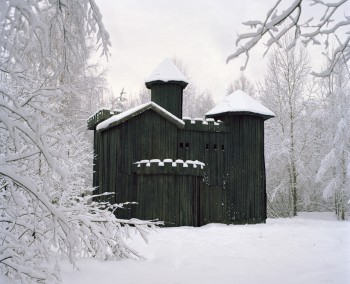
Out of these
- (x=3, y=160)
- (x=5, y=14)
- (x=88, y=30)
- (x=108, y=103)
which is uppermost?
(x=108, y=103)

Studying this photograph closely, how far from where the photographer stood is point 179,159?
57.7ft

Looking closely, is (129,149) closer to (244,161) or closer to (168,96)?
(168,96)

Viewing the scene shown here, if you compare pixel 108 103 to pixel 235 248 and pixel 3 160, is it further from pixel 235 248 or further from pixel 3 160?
pixel 3 160

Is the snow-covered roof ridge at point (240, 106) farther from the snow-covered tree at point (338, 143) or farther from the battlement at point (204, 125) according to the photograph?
the snow-covered tree at point (338, 143)

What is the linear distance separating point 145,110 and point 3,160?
13076 millimetres

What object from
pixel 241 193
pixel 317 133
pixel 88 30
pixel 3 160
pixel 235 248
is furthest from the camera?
pixel 317 133

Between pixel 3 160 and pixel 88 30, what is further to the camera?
pixel 88 30

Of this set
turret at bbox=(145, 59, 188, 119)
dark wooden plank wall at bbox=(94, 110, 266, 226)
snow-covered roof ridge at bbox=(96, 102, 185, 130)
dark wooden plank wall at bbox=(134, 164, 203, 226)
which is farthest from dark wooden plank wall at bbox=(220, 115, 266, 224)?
dark wooden plank wall at bbox=(134, 164, 203, 226)

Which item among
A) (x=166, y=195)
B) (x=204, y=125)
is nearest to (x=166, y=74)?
(x=204, y=125)

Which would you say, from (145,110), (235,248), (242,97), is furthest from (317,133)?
(235,248)

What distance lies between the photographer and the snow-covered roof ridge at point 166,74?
19.0 meters

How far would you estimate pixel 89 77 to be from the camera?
19.3 meters

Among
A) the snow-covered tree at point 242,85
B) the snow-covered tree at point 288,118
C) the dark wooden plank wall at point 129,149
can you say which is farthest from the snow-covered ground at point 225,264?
the snow-covered tree at point 242,85

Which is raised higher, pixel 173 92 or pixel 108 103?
pixel 108 103
